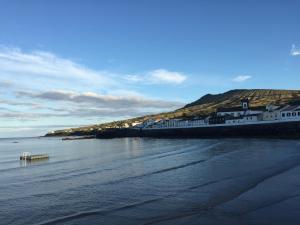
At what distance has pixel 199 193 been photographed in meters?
24.2

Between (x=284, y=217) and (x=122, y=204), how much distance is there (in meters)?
8.63

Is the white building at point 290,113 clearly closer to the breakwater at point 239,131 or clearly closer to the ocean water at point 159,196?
the breakwater at point 239,131

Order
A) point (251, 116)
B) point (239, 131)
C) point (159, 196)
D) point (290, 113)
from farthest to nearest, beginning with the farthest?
point (251, 116), point (290, 113), point (239, 131), point (159, 196)

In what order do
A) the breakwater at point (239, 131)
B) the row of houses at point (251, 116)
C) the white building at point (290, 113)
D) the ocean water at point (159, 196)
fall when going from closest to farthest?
the ocean water at point (159, 196), the breakwater at point (239, 131), the white building at point (290, 113), the row of houses at point (251, 116)

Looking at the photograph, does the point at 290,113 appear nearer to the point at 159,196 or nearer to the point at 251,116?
the point at 251,116

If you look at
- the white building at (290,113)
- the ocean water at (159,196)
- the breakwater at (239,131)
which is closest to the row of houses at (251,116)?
the white building at (290,113)

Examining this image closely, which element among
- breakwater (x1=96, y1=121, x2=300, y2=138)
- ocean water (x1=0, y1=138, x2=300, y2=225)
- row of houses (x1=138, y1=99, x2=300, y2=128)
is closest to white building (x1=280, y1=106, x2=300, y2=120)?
row of houses (x1=138, y1=99, x2=300, y2=128)

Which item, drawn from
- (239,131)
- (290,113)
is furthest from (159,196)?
(290,113)

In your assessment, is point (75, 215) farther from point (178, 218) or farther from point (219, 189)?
point (219, 189)

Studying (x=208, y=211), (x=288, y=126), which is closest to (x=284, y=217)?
(x=208, y=211)

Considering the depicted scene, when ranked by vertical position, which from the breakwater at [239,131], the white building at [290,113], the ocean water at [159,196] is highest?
the white building at [290,113]

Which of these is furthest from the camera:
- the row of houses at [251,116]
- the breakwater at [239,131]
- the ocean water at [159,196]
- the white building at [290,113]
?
the row of houses at [251,116]

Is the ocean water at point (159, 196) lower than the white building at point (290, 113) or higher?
lower

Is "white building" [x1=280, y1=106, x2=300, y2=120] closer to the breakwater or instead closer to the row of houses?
the row of houses
